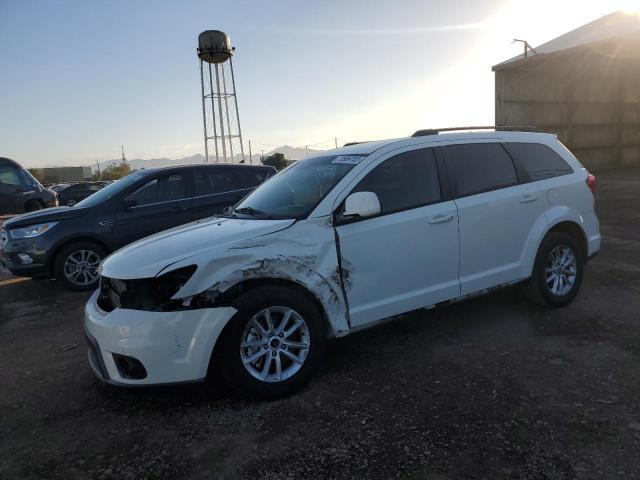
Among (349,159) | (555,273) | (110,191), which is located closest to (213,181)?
(110,191)

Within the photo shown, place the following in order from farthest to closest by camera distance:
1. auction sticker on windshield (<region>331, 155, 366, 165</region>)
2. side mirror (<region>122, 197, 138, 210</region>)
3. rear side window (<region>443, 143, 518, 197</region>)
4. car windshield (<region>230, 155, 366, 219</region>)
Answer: side mirror (<region>122, 197, 138, 210</region>) → rear side window (<region>443, 143, 518, 197</region>) → auction sticker on windshield (<region>331, 155, 366, 165</region>) → car windshield (<region>230, 155, 366, 219</region>)

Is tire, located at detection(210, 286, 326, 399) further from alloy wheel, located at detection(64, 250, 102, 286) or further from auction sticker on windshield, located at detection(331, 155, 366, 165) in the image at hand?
alloy wheel, located at detection(64, 250, 102, 286)

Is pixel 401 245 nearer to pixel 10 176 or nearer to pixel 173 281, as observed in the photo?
pixel 173 281

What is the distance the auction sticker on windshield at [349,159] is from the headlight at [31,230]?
4464 mm

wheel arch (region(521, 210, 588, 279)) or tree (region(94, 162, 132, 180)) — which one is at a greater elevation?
tree (region(94, 162, 132, 180))

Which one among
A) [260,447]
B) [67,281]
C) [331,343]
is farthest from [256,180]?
[260,447]

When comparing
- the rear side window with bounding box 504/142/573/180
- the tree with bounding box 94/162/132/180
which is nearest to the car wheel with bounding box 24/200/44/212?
the rear side window with bounding box 504/142/573/180

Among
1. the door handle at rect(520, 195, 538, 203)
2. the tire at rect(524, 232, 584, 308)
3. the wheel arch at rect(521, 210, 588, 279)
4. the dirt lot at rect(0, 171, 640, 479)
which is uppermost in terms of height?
the door handle at rect(520, 195, 538, 203)

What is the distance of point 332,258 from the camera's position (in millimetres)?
3320

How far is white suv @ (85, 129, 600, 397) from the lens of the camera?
9.63 ft

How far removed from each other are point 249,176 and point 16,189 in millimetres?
10873

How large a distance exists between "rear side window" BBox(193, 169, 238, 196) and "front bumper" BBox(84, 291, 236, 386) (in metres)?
4.36

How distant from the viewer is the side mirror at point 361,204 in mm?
3307

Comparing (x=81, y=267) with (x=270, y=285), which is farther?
(x=81, y=267)
